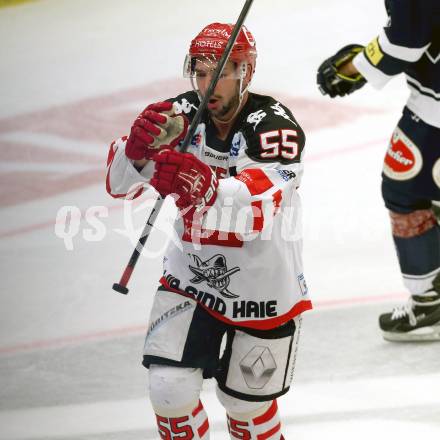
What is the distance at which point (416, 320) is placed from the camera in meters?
3.85

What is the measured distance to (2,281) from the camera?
4348 millimetres

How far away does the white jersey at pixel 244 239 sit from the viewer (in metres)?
2.57

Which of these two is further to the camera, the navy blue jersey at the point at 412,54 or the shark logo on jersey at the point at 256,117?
the navy blue jersey at the point at 412,54

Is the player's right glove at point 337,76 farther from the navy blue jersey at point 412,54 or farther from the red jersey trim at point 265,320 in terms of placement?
the red jersey trim at point 265,320

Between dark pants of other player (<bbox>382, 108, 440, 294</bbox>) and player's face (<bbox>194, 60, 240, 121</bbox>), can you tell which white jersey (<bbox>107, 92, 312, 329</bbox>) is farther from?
dark pants of other player (<bbox>382, 108, 440, 294</bbox>)

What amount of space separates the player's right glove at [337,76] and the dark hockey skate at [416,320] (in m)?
0.75

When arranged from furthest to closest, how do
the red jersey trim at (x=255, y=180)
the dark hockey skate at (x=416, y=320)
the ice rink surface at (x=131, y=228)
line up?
the dark hockey skate at (x=416, y=320), the ice rink surface at (x=131, y=228), the red jersey trim at (x=255, y=180)

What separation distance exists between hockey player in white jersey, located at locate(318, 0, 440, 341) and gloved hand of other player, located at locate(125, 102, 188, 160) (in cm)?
99

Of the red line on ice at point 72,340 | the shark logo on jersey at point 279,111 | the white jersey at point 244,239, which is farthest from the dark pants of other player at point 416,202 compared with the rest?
the shark logo on jersey at point 279,111

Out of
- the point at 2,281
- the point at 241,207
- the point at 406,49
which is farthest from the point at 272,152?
the point at 2,281

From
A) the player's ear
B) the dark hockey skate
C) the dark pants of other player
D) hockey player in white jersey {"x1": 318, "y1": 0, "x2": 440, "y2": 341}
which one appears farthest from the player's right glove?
the player's ear

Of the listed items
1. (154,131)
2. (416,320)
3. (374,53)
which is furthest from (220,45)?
(416,320)

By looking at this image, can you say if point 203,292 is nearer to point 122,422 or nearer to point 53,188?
point 122,422

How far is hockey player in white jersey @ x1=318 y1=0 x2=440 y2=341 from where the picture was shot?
11.1 feet
